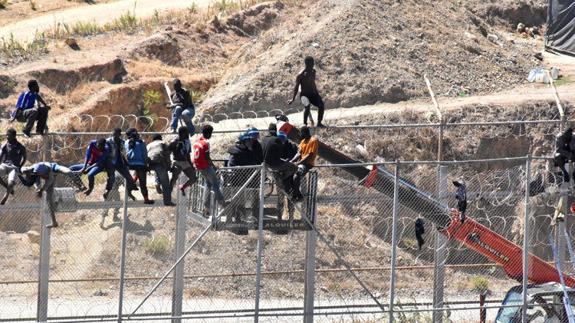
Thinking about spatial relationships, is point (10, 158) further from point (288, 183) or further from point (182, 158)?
point (288, 183)

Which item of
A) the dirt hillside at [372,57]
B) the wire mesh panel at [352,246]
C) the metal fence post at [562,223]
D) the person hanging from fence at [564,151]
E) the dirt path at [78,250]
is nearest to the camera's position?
the metal fence post at [562,223]

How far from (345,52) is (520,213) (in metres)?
7.60

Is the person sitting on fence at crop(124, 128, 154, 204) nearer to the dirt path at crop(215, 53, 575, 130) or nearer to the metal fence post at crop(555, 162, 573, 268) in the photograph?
the metal fence post at crop(555, 162, 573, 268)

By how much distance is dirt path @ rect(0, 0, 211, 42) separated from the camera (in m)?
38.7

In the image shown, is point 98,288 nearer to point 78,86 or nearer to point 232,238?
point 232,238

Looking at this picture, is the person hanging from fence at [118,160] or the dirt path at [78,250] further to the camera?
the dirt path at [78,250]

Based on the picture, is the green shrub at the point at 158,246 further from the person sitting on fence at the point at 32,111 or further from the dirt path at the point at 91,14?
the dirt path at the point at 91,14

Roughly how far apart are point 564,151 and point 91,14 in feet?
75.0

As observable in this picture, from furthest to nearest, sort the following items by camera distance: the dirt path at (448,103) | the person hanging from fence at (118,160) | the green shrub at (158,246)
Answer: the dirt path at (448,103)
the green shrub at (158,246)
the person hanging from fence at (118,160)

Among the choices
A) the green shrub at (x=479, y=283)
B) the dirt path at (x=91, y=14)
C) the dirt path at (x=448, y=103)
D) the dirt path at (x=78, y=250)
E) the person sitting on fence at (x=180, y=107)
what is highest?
the dirt path at (x=91, y=14)

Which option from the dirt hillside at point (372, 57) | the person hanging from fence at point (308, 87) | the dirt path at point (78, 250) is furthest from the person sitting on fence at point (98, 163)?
the dirt hillside at point (372, 57)

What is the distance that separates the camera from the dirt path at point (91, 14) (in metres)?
38.7

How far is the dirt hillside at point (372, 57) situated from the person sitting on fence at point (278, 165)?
11.4m

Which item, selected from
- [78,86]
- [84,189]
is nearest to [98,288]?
[84,189]
